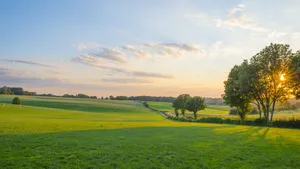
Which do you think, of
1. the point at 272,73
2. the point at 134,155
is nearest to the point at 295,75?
the point at 272,73

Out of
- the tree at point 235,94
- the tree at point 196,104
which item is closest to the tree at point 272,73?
the tree at point 235,94

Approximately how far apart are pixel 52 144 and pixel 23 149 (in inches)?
94.3

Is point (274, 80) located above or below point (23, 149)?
above

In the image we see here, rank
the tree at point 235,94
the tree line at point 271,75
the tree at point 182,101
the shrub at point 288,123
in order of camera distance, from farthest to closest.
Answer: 1. the tree at point 182,101
2. the tree at point 235,94
3. the shrub at point 288,123
4. the tree line at point 271,75

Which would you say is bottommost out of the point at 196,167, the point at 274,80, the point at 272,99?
the point at 196,167

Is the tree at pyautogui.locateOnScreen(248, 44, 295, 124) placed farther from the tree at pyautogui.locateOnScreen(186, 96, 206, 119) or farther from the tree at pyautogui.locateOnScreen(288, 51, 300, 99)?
the tree at pyautogui.locateOnScreen(186, 96, 206, 119)

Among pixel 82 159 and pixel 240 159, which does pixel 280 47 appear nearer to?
pixel 240 159

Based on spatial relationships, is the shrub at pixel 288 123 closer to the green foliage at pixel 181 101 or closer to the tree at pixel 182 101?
the tree at pixel 182 101

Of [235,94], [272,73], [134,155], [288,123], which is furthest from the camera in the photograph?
[235,94]

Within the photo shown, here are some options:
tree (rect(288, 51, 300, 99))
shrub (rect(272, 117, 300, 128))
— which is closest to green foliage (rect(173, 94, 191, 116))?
shrub (rect(272, 117, 300, 128))

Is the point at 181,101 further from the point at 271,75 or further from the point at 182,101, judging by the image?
the point at 271,75

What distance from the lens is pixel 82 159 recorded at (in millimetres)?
14594

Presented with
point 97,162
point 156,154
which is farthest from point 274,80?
point 97,162

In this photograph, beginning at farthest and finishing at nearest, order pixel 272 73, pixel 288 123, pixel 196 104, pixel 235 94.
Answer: pixel 196 104, pixel 235 94, pixel 288 123, pixel 272 73
